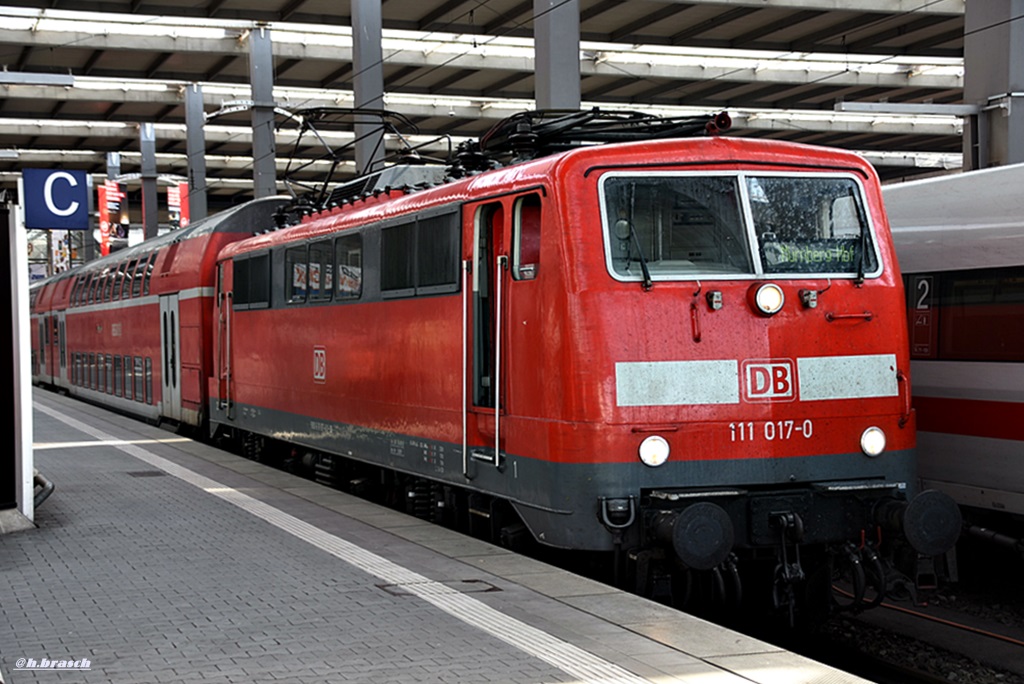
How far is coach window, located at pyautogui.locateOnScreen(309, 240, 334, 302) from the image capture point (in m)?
12.6

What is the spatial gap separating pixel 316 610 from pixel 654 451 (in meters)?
2.26

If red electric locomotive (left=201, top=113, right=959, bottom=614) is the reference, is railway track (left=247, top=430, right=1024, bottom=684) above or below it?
below

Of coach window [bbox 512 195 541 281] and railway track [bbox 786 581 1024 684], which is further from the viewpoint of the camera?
coach window [bbox 512 195 541 281]

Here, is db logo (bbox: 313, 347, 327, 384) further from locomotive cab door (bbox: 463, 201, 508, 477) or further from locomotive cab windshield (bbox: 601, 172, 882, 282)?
locomotive cab windshield (bbox: 601, 172, 882, 282)

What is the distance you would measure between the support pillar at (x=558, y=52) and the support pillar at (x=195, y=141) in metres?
20.2

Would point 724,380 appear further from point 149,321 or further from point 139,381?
point 139,381

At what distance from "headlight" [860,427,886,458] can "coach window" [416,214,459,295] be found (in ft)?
10.2

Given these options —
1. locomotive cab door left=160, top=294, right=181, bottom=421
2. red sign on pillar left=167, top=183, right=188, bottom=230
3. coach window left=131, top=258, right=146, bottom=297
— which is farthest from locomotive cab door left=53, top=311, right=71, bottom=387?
locomotive cab door left=160, top=294, right=181, bottom=421

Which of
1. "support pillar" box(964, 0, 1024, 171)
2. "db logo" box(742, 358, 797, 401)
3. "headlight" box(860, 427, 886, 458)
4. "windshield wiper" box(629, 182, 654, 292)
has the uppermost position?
"support pillar" box(964, 0, 1024, 171)

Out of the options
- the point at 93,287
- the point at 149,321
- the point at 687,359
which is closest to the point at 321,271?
the point at 687,359

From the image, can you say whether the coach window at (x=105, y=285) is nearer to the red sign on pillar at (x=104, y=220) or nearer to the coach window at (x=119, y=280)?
the coach window at (x=119, y=280)

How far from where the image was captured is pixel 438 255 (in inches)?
390

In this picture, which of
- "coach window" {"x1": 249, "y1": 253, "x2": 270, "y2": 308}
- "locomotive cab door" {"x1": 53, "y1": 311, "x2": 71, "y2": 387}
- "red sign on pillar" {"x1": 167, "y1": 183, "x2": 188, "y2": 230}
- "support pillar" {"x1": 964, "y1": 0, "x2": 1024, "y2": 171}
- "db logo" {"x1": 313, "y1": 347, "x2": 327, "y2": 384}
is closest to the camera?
"db logo" {"x1": 313, "y1": 347, "x2": 327, "y2": 384}

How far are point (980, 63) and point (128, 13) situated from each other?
1775 centimetres
